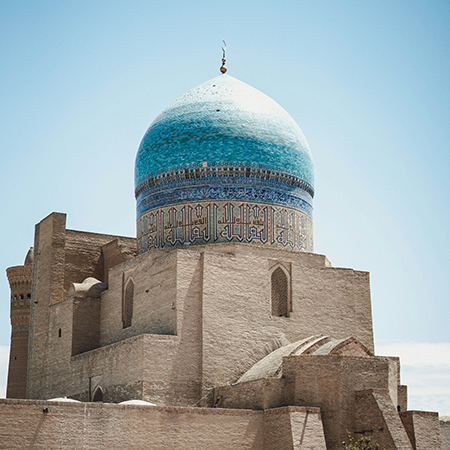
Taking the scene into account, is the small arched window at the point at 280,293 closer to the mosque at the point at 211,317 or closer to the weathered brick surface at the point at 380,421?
the mosque at the point at 211,317

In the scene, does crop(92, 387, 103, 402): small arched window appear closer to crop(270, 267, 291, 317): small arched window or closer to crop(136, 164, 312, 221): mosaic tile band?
crop(270, 267, 291, 317): small arched window

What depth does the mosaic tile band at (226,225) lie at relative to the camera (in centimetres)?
1426

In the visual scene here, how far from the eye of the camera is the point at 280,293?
13930 mm

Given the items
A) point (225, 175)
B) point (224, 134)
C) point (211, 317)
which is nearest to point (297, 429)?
point (211, 317)

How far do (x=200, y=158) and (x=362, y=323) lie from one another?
167 inches

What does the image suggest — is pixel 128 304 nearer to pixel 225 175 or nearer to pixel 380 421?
pixel 225 175

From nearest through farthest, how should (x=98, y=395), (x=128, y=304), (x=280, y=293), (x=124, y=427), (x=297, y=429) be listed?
(x=124, y=427) < (x=297, y=429) < (x=98, y=395) < (x=280, y=293) < (x=128, y=304)

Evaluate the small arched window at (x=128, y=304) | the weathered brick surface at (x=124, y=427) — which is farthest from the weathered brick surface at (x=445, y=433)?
the small arched window at (x=128, y=304)

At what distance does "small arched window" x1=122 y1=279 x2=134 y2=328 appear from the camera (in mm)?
14273

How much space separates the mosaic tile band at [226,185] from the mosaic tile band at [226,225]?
13 centimetres

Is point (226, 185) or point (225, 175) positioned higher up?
point (225, 175)

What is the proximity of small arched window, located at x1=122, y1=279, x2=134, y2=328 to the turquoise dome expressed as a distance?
2244 mm

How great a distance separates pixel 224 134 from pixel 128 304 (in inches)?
142

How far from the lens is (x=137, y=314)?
45.5 ft
